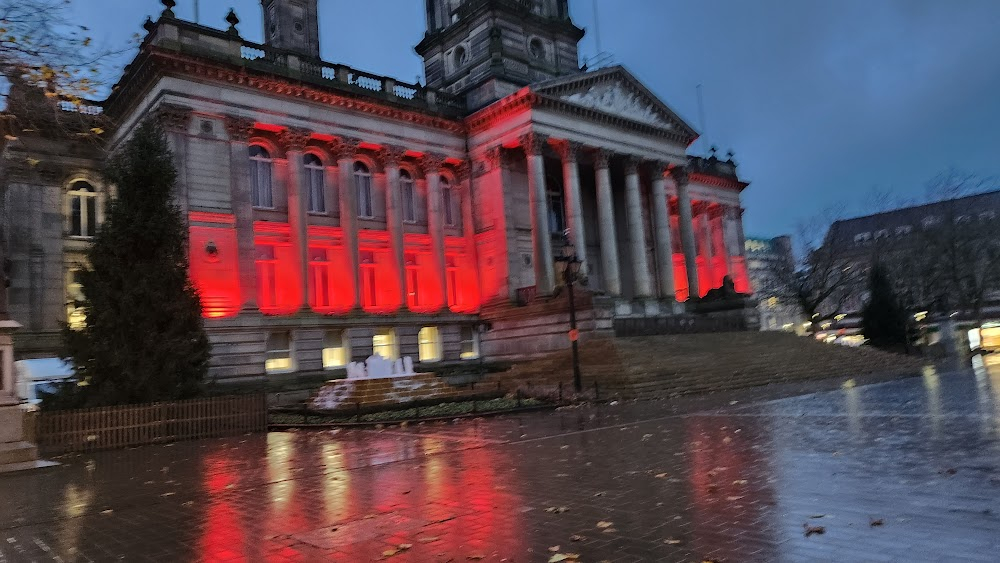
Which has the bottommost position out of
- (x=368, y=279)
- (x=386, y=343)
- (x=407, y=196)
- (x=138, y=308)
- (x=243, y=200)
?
(x=386, y=343)

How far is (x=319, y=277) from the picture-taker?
34688 millimetres

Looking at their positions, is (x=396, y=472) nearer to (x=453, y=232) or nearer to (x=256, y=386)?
(x=256, y=386)

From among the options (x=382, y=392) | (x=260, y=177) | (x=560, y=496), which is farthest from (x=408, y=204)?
(x=560, y=496)

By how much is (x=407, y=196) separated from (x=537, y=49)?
15525 mm

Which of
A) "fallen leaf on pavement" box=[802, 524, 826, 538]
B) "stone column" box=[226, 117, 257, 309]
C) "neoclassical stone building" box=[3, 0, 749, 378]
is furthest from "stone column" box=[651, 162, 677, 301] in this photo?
"fallen leaf on pavement" box=[802, 524, 826, 538]

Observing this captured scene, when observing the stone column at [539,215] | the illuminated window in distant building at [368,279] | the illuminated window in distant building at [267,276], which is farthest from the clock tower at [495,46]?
the illuminated window in distant building at [267,276]

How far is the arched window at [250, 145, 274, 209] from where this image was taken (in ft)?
108

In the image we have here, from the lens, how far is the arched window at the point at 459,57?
45750mm

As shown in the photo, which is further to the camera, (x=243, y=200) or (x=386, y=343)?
(x=386, y=343)

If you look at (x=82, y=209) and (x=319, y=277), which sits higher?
(x=82, y=209)

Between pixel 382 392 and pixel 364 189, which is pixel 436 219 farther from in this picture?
pixel 382 392

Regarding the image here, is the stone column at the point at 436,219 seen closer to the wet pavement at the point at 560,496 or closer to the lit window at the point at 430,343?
the lit window at the point at 430,343

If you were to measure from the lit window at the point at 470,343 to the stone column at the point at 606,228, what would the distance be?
7612mm

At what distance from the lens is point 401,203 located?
37188 mm
